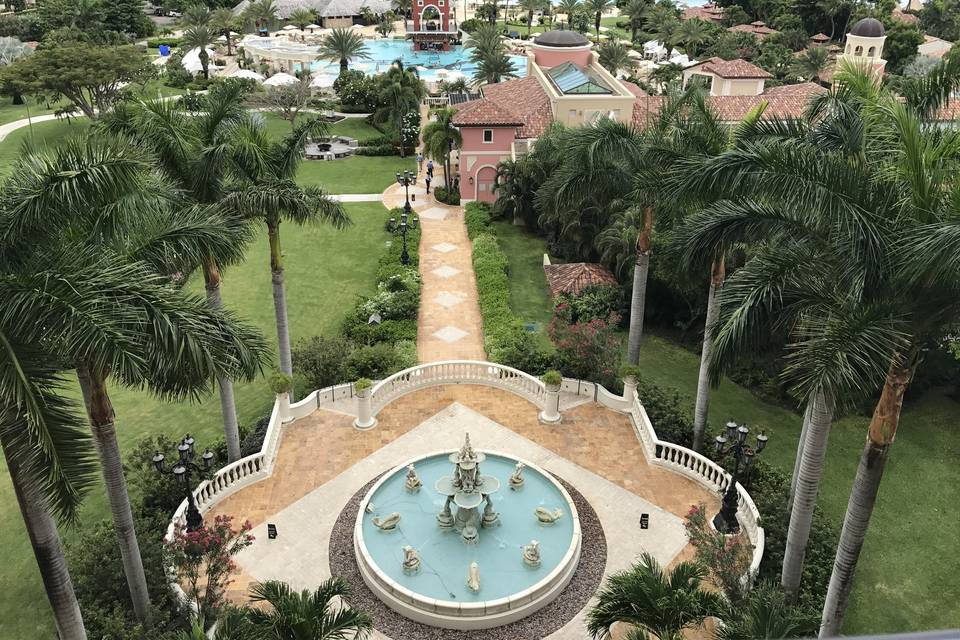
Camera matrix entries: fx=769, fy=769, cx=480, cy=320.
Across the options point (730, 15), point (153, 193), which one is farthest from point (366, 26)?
point (153, 193)

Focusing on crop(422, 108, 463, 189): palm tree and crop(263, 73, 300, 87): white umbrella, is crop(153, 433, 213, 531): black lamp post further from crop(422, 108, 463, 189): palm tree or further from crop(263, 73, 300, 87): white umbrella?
crop(263, 73, 300, 87): white umbrella

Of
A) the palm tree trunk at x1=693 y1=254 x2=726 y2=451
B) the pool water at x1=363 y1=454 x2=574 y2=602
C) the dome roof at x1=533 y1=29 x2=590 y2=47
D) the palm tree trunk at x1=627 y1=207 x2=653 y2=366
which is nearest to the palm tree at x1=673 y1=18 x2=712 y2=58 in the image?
the dome roof at x1=533 y1=29 x2=590 y2=47

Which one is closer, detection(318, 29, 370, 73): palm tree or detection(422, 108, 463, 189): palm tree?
detection(422, 108, 463, 189): palm tree

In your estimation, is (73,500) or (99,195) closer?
(73,500)

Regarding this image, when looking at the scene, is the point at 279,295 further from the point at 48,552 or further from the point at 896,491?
the point at 896,491

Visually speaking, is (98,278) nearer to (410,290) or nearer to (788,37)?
(410,290)

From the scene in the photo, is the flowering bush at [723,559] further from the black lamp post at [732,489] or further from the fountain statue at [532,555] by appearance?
the fountain statue at [532,555]

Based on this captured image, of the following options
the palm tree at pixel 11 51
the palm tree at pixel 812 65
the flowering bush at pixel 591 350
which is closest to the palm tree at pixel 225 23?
the palm tree at pixel 11 51
